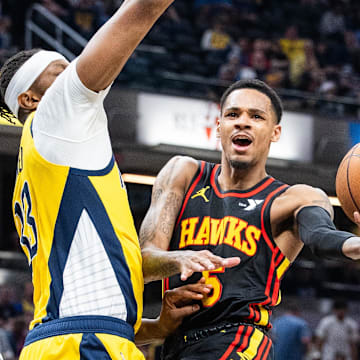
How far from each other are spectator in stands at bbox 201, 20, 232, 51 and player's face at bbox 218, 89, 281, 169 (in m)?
9.46

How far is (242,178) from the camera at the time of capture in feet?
11.9

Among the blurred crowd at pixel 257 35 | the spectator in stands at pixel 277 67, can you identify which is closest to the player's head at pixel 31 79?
the blurred crowd at pixel 257 35

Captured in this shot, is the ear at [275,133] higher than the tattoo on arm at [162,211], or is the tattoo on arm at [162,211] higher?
the ear at [275,133]

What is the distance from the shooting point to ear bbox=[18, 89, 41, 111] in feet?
10.3

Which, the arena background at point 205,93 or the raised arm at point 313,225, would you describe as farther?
the arena background at point 205,93

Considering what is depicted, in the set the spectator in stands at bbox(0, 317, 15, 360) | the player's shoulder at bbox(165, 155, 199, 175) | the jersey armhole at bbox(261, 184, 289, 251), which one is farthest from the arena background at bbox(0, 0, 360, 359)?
the jersey armhole at bbox(261, 184, 289, 251)

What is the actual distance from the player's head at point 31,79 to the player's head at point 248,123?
2.91 feet

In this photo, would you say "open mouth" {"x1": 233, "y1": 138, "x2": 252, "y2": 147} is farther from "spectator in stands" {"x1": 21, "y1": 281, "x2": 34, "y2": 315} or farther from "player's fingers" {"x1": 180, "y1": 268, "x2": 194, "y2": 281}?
"spectator in stands" {"x1": 21, "y1": 281, "x2": 34, "y2": 315}

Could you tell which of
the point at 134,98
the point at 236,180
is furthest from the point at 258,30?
the point at 236,180

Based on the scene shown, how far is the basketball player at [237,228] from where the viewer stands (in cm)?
329

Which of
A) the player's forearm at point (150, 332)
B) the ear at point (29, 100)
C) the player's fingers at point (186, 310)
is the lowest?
the player's forearm at point (150, 332)

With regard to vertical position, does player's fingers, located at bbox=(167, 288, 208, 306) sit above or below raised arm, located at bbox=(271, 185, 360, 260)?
below

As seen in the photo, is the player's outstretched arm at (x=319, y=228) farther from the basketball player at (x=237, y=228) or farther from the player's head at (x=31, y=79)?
the player's head at (x=31, y=79)

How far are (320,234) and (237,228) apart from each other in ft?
1.56
